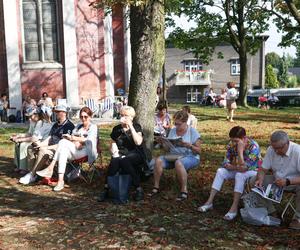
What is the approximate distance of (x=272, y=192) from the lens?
526cm

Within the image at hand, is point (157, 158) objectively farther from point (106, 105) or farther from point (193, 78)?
point (193, 78)

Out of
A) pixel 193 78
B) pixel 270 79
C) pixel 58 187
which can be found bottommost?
pixel 58 187

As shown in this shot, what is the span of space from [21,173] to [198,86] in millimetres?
50567

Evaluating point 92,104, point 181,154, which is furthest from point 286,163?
point 92,104

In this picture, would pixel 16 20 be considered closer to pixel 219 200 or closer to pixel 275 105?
pixel 219 200

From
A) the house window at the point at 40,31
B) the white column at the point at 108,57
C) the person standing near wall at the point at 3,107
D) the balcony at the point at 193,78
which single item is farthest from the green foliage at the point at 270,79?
the person standing near wall at the point at 3,107

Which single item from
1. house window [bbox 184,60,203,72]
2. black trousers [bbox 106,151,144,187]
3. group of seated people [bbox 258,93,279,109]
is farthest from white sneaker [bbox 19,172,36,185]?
house window [bbox 184,60,203,72]

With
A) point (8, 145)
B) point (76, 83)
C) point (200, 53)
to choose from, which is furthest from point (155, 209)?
point (200, 53)

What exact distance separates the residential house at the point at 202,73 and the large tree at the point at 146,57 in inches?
1934

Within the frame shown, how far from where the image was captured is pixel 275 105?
33656 millimetres

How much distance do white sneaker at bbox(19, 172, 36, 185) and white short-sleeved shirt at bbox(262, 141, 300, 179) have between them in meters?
4.38

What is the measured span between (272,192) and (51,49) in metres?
14.5

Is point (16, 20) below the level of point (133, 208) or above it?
above

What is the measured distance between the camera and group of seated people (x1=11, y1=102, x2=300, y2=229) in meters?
5.33
